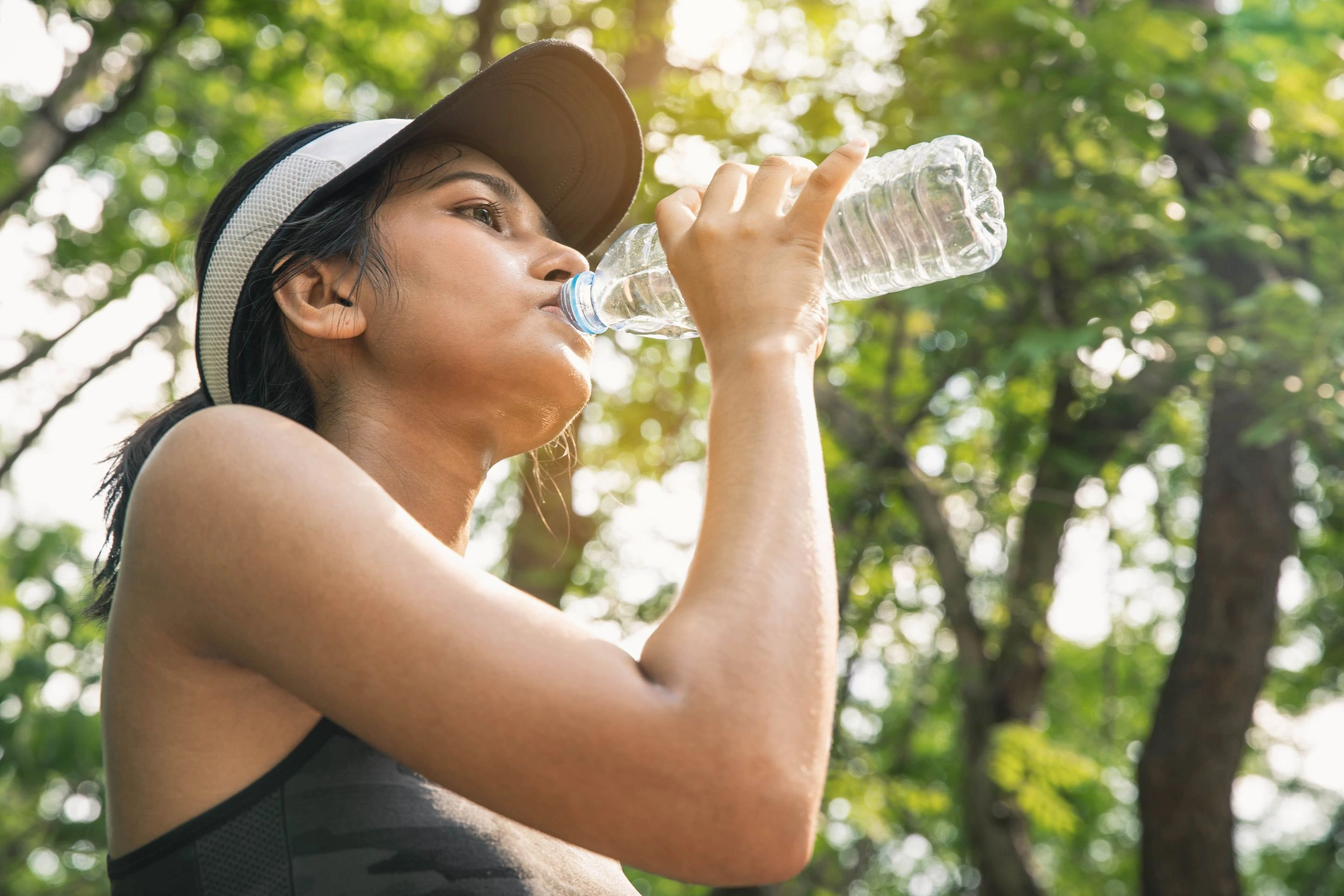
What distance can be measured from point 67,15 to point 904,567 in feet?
21.6

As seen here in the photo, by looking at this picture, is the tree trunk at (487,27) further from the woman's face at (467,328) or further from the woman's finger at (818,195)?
the woman's finger at (818,195)

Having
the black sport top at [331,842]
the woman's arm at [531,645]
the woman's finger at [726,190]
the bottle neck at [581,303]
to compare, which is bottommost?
the black sport top at [331,842]

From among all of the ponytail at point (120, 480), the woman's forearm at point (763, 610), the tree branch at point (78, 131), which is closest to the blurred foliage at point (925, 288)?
the tree branch at point (78, 131)

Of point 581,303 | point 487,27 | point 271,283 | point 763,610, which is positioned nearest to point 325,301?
point 271,283

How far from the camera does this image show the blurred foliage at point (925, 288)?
14.2 ft

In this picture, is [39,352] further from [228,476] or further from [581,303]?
[228,476]

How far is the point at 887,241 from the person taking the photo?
7.68ft

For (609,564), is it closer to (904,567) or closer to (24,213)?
(904,567)

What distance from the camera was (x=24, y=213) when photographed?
912cm

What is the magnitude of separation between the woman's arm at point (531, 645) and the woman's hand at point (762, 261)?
133mm

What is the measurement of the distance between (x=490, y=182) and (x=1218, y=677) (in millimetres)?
4905

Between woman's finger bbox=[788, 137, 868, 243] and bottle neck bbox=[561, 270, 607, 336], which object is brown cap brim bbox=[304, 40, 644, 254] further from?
woman's finger bbox=[788, 137, 868, 243]

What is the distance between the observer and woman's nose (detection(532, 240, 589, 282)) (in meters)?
1.78

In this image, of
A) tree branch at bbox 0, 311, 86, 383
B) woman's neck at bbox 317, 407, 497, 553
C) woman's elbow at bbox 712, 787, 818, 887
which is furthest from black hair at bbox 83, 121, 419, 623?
tree branch at bbox 0, 311, 86, 383
